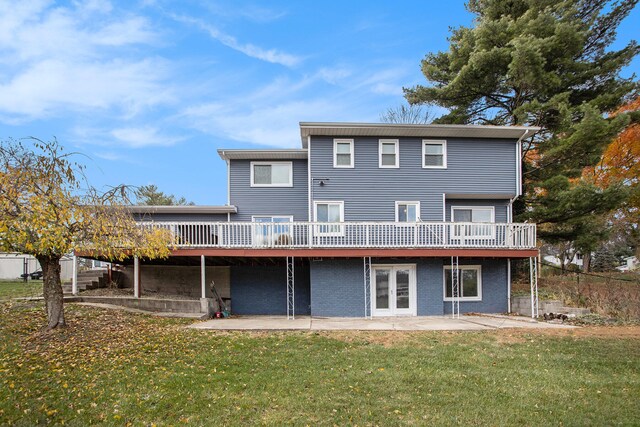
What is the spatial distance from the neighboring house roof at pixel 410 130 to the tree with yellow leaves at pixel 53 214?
27.2ft

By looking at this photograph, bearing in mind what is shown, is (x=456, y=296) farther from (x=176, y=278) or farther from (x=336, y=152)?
(x=176, y=278)

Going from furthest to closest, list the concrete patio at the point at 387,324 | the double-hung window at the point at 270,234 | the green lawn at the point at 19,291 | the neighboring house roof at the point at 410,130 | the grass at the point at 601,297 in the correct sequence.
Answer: the neighboring house roof at the point at 410,130 < the green lawn at the point at 19,291 < the double-hung window at the point at 270,234 < the grass at the point at 601,297 < the concrete patio at the point at 387,324

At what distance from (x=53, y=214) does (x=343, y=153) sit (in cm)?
1094

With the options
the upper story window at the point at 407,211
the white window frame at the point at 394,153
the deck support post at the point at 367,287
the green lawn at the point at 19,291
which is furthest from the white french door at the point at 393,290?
the green lawn at the point at 19,291

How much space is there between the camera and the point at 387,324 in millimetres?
12203

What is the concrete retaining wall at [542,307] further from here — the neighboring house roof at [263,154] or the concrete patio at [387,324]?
the neighboring house roof at [263,154]

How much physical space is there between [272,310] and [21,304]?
8375 mm

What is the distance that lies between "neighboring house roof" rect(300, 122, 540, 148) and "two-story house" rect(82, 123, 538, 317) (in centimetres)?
4

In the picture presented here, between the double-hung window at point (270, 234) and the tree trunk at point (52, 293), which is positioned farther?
the double-hung window at point (270, 234)

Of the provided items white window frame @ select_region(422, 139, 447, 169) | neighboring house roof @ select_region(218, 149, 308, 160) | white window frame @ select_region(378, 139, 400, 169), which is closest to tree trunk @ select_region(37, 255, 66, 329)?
neighboring house roof @ select_region(218, 149, 308, 160)

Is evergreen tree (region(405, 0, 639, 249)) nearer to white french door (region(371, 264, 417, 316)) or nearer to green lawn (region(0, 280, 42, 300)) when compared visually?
white french door (region(371, 264, 417, 316))

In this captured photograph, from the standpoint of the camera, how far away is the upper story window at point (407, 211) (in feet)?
52.6

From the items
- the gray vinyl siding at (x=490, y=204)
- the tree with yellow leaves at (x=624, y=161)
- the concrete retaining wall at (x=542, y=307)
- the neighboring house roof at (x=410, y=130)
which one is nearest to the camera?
the concrete retaining wall at (x=542, y=307)

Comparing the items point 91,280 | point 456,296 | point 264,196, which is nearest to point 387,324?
point 456,296
